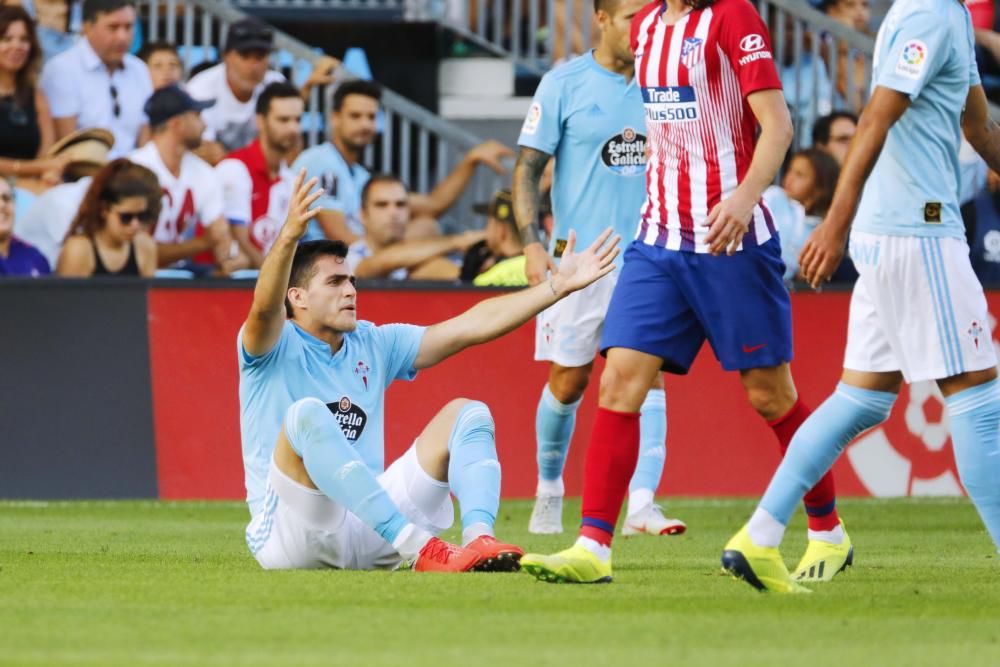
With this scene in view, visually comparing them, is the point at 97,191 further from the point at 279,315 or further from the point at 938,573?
the point at 938,573

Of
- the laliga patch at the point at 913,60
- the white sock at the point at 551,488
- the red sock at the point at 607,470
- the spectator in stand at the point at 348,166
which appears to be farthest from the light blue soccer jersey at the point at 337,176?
the laliga patch at the point at 913,60

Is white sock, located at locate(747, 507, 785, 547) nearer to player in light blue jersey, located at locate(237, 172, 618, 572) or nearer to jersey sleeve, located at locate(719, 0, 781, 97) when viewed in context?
player in light blue jersey, located at locate(237, 172, 618, 572)

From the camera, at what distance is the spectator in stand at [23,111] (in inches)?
513

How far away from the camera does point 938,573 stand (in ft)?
23.2

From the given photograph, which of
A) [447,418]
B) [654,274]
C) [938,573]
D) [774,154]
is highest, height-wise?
[774,154]

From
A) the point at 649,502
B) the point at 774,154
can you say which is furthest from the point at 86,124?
the point at 774,154

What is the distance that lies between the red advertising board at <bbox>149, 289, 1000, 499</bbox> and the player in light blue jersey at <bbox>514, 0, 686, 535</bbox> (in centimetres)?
220

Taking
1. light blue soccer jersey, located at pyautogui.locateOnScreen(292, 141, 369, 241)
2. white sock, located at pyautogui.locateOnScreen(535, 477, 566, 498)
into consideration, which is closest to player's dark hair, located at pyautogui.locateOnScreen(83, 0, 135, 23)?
light blue soccer jersey, located at pyautogui.locateOnScreen(292, 141, 369, 241)

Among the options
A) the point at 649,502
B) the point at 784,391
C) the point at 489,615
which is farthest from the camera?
the point at 649,502

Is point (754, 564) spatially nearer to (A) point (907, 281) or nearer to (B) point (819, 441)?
(B) point (819, 441)

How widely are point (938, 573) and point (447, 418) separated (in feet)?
6.16

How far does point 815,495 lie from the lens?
700 centimetres

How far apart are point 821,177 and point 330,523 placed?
7081 mm

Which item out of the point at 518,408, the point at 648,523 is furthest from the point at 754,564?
the point at 518,408
